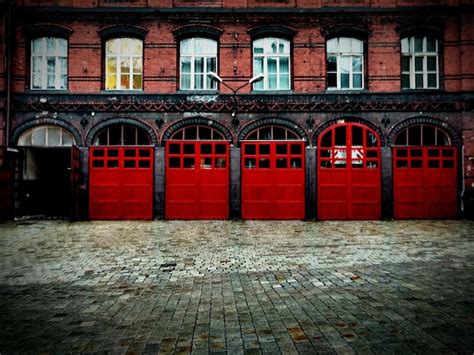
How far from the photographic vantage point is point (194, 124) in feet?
43.2

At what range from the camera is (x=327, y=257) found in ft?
23.4

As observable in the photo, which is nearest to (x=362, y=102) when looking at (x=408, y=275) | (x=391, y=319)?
(x=408, y=275)

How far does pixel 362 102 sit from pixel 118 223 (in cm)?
1015

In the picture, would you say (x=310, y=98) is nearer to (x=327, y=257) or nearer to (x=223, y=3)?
(x=223, y=3)

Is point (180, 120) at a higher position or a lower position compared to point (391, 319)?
higher

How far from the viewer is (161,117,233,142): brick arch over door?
43.0 ft

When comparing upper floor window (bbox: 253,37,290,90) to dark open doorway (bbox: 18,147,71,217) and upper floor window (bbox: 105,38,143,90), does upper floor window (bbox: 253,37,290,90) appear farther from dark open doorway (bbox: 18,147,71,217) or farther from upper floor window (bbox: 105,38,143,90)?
dark open doorway (bbox: 18,147,71,217)

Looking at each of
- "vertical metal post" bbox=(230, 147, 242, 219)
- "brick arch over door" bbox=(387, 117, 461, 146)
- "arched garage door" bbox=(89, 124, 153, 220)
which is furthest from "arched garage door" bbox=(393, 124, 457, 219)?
"arched garage door" bbox=(89, 124, 153, 220)

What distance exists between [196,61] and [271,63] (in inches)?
117

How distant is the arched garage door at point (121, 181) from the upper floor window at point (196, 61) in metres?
2.74

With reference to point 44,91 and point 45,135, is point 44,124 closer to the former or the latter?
point 45,135

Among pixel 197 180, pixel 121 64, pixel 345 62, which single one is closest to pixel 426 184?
pixel 345 62

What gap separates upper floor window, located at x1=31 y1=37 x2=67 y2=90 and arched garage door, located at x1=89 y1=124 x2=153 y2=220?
2.76 m

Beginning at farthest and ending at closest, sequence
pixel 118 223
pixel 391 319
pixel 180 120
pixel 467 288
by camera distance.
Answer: pixel 180 120 → pixel 118 223 → pixel 467 288 → pixel 391 319
